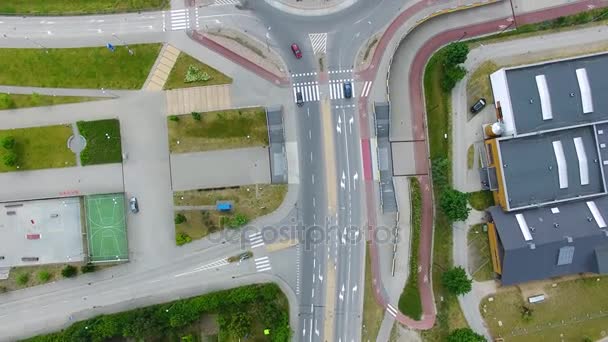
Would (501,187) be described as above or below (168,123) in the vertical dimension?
below

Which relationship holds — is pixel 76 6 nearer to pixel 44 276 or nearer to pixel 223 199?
pixel 223 199

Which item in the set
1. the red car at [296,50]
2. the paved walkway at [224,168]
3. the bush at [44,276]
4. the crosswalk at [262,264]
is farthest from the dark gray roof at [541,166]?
the bush at [44,276]

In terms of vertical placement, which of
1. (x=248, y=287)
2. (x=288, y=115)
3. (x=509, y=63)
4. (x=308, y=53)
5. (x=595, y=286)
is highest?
(x=308, y=53)

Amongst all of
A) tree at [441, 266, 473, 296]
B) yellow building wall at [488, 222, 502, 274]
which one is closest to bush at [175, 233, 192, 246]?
tree at [441, 266, 473, 296]

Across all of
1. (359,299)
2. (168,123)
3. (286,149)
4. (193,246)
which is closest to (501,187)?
(359,299)

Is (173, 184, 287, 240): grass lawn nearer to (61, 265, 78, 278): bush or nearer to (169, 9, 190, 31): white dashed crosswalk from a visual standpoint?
(61, 265, 78, 278): bush

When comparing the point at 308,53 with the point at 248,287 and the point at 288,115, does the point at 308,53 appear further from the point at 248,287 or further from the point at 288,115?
the point at 248,287

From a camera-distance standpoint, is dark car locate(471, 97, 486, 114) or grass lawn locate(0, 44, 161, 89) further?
grass lawn locate(0, 44, 161, 89)
